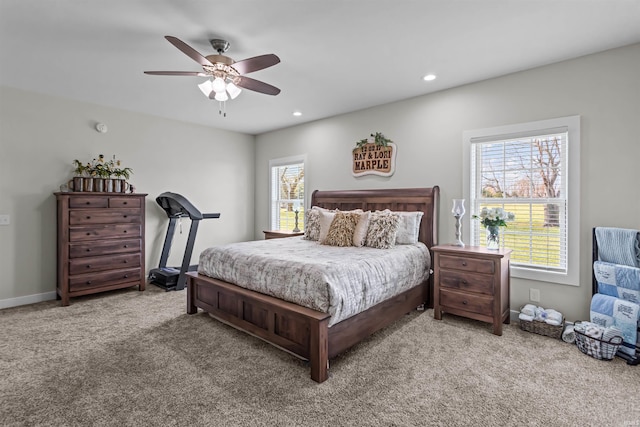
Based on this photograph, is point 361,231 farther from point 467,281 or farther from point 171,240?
point 171,240

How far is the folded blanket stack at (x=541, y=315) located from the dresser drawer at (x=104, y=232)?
4.86 m

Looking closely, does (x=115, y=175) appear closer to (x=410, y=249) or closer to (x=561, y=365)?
(x=410, y=249)

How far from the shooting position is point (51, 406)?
192 cm

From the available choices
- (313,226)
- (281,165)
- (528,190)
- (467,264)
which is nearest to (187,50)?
(313,226)

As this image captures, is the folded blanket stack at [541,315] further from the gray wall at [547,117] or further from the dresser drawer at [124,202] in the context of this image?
the dresser drawer at [124,202]

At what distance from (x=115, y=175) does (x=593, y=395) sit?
5661mm

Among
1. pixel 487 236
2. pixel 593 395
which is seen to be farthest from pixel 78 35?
pixel 593 395

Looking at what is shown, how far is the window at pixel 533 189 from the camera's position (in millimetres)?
3064

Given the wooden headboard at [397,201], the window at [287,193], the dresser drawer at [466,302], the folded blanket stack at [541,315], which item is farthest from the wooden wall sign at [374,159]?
the folded blanket stack at [541,315]

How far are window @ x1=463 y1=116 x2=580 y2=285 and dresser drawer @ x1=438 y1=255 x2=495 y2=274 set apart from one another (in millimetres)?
578

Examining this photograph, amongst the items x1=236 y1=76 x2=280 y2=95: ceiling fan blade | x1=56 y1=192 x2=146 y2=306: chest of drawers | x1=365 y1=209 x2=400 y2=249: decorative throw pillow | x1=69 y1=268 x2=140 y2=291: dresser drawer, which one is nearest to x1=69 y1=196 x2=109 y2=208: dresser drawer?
x1=56 y1=192 x2=146 y2=306: chest of drawers

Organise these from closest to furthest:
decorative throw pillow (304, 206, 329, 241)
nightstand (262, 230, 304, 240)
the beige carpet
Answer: the beige carpet, decorative throw pillow (304, 206, 329, 241), nightstand (262, 230, 304, 240)

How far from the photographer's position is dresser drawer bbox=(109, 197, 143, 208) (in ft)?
13.8

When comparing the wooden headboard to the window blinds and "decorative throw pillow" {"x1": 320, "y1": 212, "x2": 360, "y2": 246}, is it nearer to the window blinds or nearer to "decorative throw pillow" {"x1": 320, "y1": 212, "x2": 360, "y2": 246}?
the window blinds
